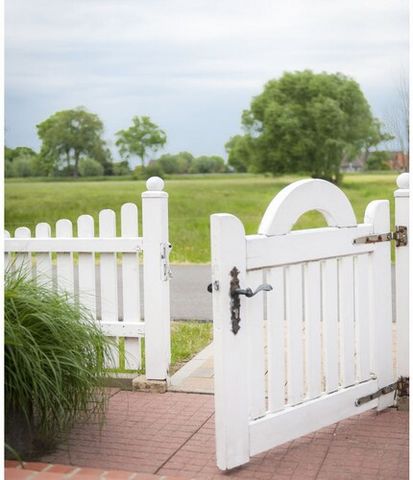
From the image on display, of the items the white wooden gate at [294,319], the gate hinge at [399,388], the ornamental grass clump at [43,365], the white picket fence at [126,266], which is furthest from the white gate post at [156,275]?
the gate hinge at [399,388]

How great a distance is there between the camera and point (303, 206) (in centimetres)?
352

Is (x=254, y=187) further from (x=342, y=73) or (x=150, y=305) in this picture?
(x=150, y=305)

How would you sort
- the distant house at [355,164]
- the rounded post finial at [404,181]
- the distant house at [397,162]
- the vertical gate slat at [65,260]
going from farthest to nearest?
the distant house at [355,164], the distant house at [397,162], the vertical gate slat at [65,260], the rounded post finial at [404,181]

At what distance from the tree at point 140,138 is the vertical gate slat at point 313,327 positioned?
2035 centimetres

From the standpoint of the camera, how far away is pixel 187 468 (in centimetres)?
329

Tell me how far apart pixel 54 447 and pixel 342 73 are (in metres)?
24.1

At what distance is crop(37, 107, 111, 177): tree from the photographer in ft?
76.7

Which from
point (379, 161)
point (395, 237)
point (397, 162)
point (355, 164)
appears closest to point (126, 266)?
point (395, 237)

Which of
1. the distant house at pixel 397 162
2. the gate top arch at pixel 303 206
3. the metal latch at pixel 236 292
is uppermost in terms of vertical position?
the distant house at pixel 397 162

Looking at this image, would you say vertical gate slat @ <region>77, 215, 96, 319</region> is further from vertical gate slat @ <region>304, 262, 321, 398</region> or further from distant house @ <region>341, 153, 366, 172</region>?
distant house @ <region>341, 153, 366, 172</region>

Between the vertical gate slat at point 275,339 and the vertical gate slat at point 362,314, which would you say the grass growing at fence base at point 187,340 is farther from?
the vertical gate slat at point 275,339

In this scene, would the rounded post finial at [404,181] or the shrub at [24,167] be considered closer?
the rounded post finial at [404,181]

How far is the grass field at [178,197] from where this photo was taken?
71.7 feet

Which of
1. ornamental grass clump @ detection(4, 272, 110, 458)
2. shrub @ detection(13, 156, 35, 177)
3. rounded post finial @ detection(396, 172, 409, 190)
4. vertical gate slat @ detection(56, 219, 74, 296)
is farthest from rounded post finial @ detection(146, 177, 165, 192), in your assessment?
shrub @ detection(13, 156, 35, 177)
